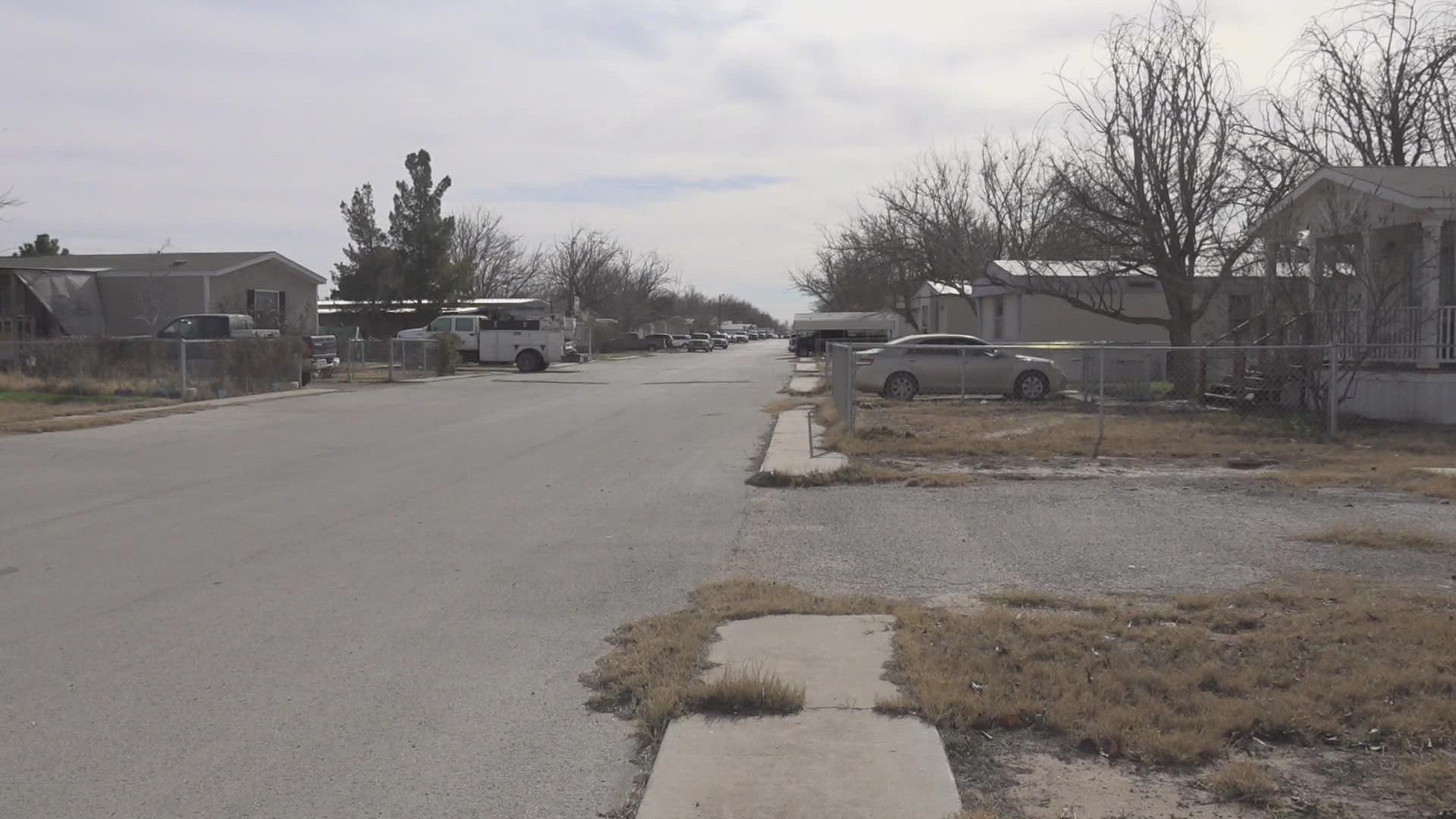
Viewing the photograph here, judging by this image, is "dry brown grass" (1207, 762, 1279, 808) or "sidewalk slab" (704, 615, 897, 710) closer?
"dry brown grass" (1207, 762, 1279, 808)

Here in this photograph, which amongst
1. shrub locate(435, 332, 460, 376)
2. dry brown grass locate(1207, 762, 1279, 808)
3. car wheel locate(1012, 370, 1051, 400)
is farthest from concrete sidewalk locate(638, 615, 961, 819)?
shrub locate(435, 332, 460, 376)

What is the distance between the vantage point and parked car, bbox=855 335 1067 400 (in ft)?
82.9

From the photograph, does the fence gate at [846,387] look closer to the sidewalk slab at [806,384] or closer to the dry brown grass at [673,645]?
the dry brown grass at [673,645]

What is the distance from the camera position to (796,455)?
15797mm

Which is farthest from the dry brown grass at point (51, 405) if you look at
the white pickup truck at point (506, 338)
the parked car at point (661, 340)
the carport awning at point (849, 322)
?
the parked car at point (661, 340)

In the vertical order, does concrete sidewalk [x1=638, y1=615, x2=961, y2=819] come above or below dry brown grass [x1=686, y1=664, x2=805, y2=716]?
below

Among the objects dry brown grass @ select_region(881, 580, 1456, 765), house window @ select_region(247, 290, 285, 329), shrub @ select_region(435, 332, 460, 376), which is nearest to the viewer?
dry brown grass @ select_region(881, 580, 1456, 765)

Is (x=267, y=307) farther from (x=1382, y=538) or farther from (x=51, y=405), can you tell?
(x=1382, y=538)

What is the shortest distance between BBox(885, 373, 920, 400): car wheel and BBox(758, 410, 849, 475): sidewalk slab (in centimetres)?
500

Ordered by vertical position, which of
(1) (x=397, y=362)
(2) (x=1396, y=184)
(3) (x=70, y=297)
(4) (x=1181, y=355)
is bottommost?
(1) (x=397, y=362)

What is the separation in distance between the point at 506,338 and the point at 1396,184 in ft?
106

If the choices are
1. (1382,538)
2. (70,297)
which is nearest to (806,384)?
(1382,538)

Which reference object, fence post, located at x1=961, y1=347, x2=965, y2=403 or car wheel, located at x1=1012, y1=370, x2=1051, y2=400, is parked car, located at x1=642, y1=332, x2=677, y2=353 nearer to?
car wheel, located at x1=1012, y1=370, x2=1051, y2=400

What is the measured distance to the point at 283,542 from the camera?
402 inches
